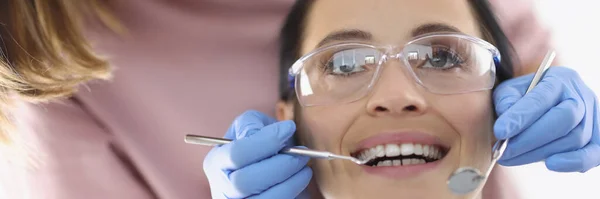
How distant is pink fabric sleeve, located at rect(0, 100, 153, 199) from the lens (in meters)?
1.31

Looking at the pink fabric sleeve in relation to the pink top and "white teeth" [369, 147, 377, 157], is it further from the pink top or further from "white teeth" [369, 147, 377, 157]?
"white teeth" [369, 147, 377, 157]

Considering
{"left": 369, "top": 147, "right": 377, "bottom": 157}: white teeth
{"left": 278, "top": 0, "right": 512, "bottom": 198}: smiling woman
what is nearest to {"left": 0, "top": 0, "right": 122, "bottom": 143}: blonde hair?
{"left": 278, "top": 0, "right": 512, "bottom": 198}: smiling woman

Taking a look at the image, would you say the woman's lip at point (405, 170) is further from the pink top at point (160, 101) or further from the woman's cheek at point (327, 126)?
the pink top at point (160, 101)

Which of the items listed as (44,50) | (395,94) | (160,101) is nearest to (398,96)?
(395,94)

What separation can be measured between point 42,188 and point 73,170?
0.32 feet

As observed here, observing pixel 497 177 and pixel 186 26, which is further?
pixel 497 177

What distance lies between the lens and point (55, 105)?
4.28 feet

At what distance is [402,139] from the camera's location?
1.01 metres

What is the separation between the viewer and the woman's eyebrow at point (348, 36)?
1037mm

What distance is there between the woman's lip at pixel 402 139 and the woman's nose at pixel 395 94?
4cm

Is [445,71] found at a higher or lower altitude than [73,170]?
higher

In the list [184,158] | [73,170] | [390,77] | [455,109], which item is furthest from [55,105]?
[455,109]

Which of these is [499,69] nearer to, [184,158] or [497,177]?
[497,177]

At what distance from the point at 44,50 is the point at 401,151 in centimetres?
78
